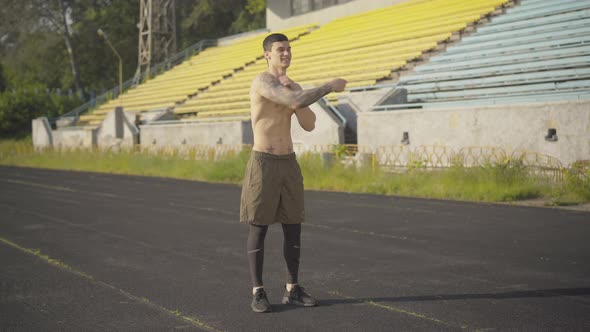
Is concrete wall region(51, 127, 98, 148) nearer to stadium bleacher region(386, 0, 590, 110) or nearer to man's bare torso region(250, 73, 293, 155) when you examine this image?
stadium bleacher region(386, 0, 590, 110)

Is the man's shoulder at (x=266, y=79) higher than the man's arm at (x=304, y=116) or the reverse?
higher

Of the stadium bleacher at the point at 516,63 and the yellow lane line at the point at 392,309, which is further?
the stadium bleacher at the point at 516,63

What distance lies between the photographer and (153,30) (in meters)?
42.2

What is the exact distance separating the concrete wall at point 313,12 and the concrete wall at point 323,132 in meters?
14.1

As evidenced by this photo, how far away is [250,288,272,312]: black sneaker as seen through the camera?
5047mm

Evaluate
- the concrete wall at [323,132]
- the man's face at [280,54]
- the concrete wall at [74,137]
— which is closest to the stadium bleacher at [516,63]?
the concrete wall at [323,132]

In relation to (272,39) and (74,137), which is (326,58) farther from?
(272,39)

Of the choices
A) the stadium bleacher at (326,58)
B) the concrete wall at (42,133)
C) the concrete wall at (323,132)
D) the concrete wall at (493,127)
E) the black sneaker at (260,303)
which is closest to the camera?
the black sneaker at (260,303)

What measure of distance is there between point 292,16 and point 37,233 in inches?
1180

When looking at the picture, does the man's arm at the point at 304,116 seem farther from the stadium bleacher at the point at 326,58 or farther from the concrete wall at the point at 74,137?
the concrete wall at the point at 74,137

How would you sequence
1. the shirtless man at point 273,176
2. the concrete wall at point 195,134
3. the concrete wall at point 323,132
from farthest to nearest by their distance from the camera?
the concrete wall at point 195,134 → the concrete wall at point 323,132 → the shirtless man at point 273,176

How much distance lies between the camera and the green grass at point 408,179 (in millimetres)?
12672

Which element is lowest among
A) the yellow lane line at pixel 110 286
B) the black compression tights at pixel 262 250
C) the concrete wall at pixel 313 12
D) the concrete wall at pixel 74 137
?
the yellow lane line at pixel 110 286

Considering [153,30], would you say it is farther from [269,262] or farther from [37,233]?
[269,262]
